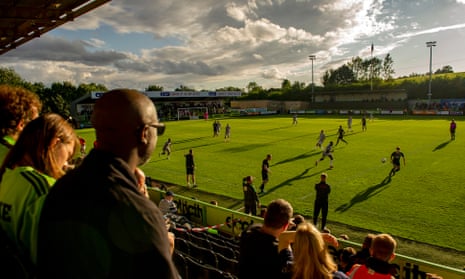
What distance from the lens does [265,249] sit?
9.85ft

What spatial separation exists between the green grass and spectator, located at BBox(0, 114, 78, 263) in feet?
31.7

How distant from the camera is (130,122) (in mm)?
1547

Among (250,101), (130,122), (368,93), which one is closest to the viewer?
(130,122)

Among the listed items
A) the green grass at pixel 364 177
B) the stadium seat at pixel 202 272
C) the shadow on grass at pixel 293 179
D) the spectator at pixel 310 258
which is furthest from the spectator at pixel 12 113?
the shadow on grass at pixel 293 179

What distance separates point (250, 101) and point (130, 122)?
89547 mm

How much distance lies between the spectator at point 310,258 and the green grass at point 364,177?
751 centimetres

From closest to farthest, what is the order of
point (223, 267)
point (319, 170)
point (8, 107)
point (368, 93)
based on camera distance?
point (8, 107), point (223, 267), point (319, 170), point (368, 93)

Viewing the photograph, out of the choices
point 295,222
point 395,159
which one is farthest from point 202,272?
point 395,159

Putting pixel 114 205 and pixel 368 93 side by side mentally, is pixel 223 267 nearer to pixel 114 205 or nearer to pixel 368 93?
pixel 114 205

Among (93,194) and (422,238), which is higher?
(93,194)

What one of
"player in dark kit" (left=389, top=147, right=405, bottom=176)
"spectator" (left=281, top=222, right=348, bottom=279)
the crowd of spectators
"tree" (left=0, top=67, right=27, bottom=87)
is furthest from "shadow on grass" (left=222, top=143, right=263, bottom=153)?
"tree" (left=0, top=67, right=27, bottom=87)

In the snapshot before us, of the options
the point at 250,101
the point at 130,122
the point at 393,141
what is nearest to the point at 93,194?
the point at 130,122

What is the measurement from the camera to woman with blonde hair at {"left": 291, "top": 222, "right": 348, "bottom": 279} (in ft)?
9.34

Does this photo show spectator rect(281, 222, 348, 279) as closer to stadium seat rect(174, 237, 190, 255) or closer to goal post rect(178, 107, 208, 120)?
stadium seat rect(174, 237, 190, 255)
